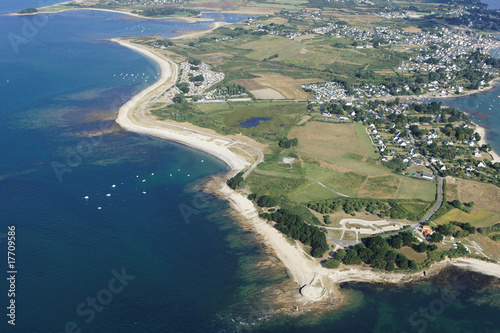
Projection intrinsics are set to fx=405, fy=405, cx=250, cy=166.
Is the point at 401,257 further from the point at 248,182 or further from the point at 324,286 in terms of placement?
the point at 248,182

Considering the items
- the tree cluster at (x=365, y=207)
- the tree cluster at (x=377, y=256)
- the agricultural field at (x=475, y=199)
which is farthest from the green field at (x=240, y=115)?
the tree cluster at (x=377, y=256)

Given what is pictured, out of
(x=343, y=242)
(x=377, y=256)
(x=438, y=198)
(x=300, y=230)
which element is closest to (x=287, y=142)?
(x=300, y=230)

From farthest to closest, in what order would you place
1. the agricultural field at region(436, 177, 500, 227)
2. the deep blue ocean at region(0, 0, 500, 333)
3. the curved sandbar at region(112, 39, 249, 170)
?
the curved sandbar at region(112, 39, 249, 170) → the agricultural field at region(436, 177, 500, 227) → the deep blue ocean at region(0, 0, 500, 333)

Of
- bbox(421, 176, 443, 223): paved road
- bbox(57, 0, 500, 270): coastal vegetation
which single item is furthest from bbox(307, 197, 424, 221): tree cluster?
bbox(421, 176, 443, 223): paved road

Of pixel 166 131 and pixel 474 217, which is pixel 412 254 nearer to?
pixel 474 217

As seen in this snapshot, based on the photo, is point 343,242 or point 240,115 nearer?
point 343,242

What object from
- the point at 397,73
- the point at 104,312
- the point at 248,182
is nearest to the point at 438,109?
the point at 397,73

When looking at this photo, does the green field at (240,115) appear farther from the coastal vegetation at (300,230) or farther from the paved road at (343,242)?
the paved road at (343,242)

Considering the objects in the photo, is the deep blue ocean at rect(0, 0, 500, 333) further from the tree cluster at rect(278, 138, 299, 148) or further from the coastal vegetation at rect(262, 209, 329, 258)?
the tree cluster at rect(278, 138, 299, 148)
